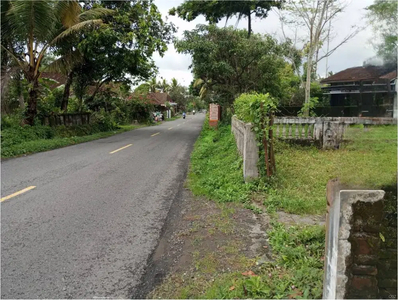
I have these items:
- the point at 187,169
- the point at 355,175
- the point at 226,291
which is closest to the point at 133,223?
the point at 226,291

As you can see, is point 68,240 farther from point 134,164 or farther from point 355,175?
point 134,164

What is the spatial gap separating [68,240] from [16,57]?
43.1 ft

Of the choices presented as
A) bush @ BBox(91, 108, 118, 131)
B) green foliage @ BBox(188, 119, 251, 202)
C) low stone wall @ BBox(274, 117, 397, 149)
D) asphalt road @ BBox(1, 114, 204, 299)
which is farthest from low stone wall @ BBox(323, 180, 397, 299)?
bush @ BBox(91, 108, 118, 131)

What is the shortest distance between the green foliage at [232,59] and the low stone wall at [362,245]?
15847mm

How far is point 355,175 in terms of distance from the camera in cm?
237

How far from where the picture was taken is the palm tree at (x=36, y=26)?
40.6ft

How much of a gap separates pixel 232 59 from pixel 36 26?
1079 cm

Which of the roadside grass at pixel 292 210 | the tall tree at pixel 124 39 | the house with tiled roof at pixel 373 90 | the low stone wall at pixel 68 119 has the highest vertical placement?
the tall tree at pixel 124 39

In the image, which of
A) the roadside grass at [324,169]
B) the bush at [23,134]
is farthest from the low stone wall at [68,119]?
the roadside grass at [324,169]

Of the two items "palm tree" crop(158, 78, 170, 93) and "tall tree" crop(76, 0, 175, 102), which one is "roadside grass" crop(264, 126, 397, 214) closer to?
"tall tree" crop(76, 0, 175, 102)

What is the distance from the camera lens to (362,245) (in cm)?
220

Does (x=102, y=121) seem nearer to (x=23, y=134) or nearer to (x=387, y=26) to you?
(x=23, y=134)

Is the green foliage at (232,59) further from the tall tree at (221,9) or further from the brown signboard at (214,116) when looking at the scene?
the tall tree at (221,9)

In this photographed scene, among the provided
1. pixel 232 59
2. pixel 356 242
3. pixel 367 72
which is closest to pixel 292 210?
pixel 356 242
